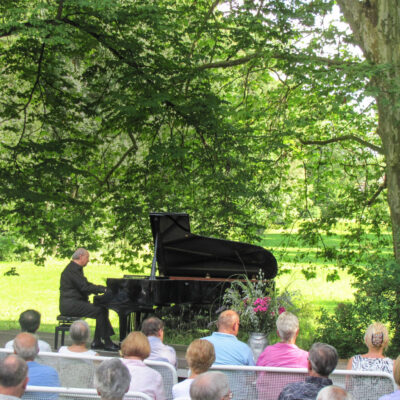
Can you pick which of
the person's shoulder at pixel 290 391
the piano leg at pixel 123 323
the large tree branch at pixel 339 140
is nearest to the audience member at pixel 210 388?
the person's shoulder at pixel 290 391

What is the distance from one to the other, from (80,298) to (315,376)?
4.76 m

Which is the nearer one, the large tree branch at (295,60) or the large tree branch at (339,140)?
the large tree branch at (295,60)

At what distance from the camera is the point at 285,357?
4.45 m

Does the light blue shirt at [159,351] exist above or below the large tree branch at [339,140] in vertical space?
below

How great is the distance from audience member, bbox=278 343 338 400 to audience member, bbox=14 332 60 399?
1.51 meters

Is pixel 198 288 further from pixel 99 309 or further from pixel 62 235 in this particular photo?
pixel 62 235

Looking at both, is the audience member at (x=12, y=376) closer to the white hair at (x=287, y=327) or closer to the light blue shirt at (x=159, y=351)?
the light blue shirt at (x=159, y=351)

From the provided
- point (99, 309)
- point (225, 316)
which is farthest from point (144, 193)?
point (225, 316)

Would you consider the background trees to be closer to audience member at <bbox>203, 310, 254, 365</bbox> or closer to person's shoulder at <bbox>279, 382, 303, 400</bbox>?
audience member at <bbox>203, 310, 254, 365</bbox>

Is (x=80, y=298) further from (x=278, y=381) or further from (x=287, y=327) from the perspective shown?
(x=278, y=381)

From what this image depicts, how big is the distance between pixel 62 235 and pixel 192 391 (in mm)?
9356

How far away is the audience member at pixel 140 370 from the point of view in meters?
3.82

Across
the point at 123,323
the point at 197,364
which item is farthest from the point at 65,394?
the point at 123,323

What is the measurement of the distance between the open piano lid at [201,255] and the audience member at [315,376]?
5243mm
